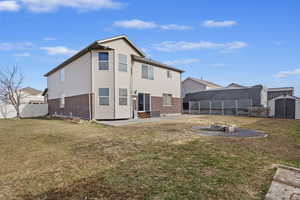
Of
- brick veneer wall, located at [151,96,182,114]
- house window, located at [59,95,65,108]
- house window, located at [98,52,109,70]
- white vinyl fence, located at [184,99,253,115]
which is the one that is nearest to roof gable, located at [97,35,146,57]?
house window, located at [98,52,109,70]

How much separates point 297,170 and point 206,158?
Result: 1.90 meters

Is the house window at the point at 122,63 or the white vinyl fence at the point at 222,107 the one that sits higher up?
the house window at the point at 122,63

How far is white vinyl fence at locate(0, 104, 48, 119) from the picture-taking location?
20531mm

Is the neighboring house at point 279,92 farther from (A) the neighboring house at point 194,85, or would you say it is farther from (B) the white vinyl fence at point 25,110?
(B) the white vinyl fence at point 25,110

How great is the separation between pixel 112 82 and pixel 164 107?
24.0 feet

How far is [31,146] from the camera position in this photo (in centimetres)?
572

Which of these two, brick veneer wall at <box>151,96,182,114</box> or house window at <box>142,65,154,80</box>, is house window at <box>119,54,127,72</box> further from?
brick veneer wall at <box>151,96,182,114</box>

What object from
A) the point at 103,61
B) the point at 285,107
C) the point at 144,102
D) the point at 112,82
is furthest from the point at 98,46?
the point at 285,107

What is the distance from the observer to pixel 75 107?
620 inches

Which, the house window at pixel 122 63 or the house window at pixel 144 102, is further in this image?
the house window at pixel 144 102

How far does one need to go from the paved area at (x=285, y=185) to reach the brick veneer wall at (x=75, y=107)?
40.9ft

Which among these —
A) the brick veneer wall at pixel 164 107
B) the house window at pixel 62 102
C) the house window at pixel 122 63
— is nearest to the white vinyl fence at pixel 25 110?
the house window at pixel 62 102

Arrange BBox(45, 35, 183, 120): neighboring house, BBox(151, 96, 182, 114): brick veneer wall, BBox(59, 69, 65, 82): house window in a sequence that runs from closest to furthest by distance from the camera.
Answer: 1. BBox(45, 35, 183, 120): neighboring house
2. BBox(151, 96, 182, 114): brick veneer wall
3. BBox(59, 69, 65, 82): house window

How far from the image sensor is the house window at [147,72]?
15880mm
